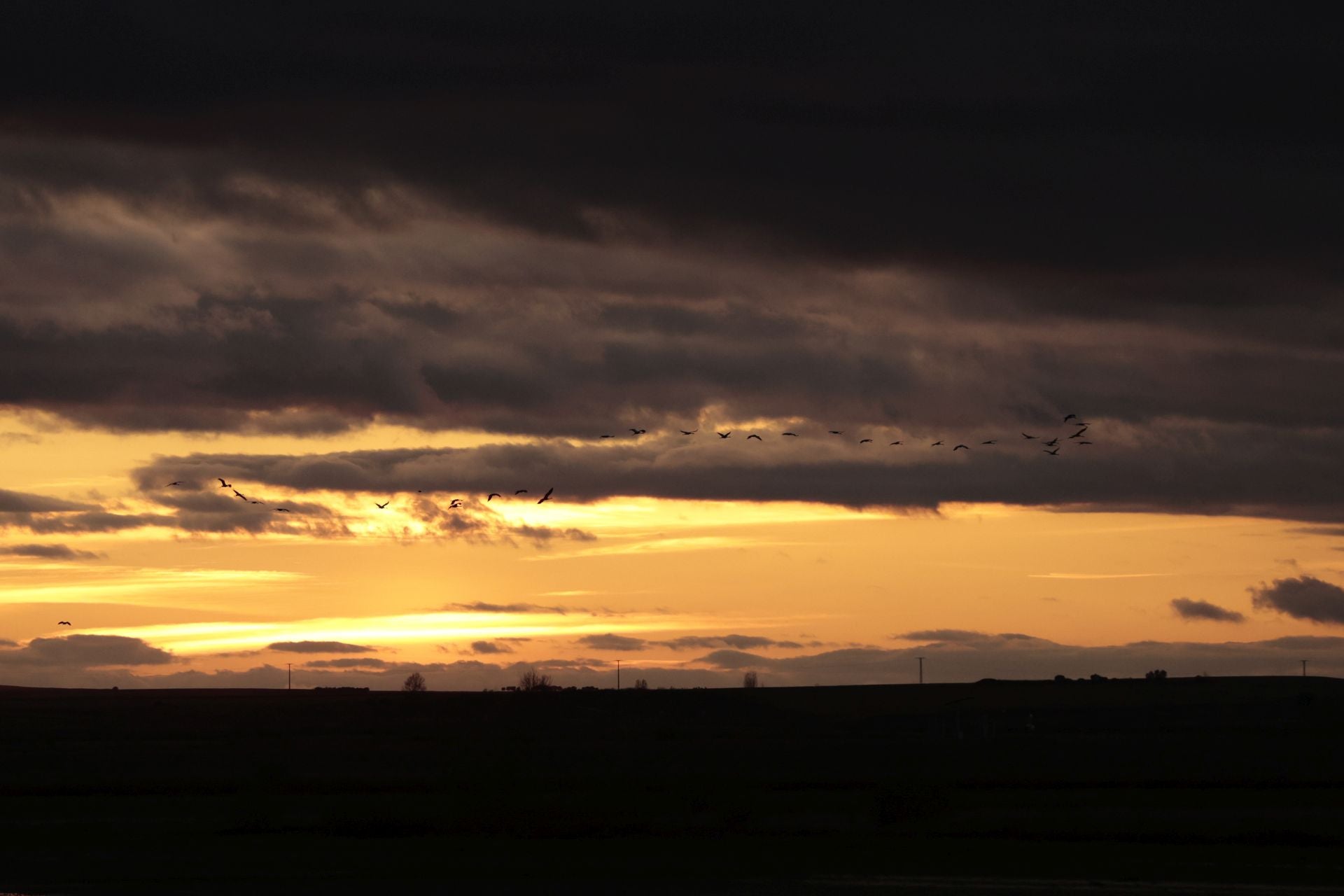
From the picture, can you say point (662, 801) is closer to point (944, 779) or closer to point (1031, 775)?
point (944, 779)

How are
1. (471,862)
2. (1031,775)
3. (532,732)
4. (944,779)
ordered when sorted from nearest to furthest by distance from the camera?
(471,862) < (944,779) < (1031,775) < (532,732)

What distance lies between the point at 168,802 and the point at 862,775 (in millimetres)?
43189

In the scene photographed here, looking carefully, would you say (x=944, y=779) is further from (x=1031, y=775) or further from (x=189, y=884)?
(x=189, y=884)

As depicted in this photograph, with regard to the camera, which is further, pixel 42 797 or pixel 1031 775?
pixel 1031 775

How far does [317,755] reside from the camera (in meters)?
135

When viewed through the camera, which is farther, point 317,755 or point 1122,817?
point 317,755

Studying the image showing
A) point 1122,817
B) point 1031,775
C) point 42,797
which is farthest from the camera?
point 1031,775

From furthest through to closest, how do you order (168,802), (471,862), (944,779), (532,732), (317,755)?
(532,732)
(317,755)
(944,779)
(168,802)
(471,862)

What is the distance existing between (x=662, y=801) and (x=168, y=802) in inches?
1084

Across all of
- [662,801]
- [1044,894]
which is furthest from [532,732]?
[1044,894]

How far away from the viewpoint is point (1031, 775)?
345 ft

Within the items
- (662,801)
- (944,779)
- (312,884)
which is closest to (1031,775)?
(944,779)

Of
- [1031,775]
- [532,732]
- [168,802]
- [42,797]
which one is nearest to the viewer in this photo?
[168,802]

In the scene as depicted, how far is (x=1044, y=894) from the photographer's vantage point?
4853cm
